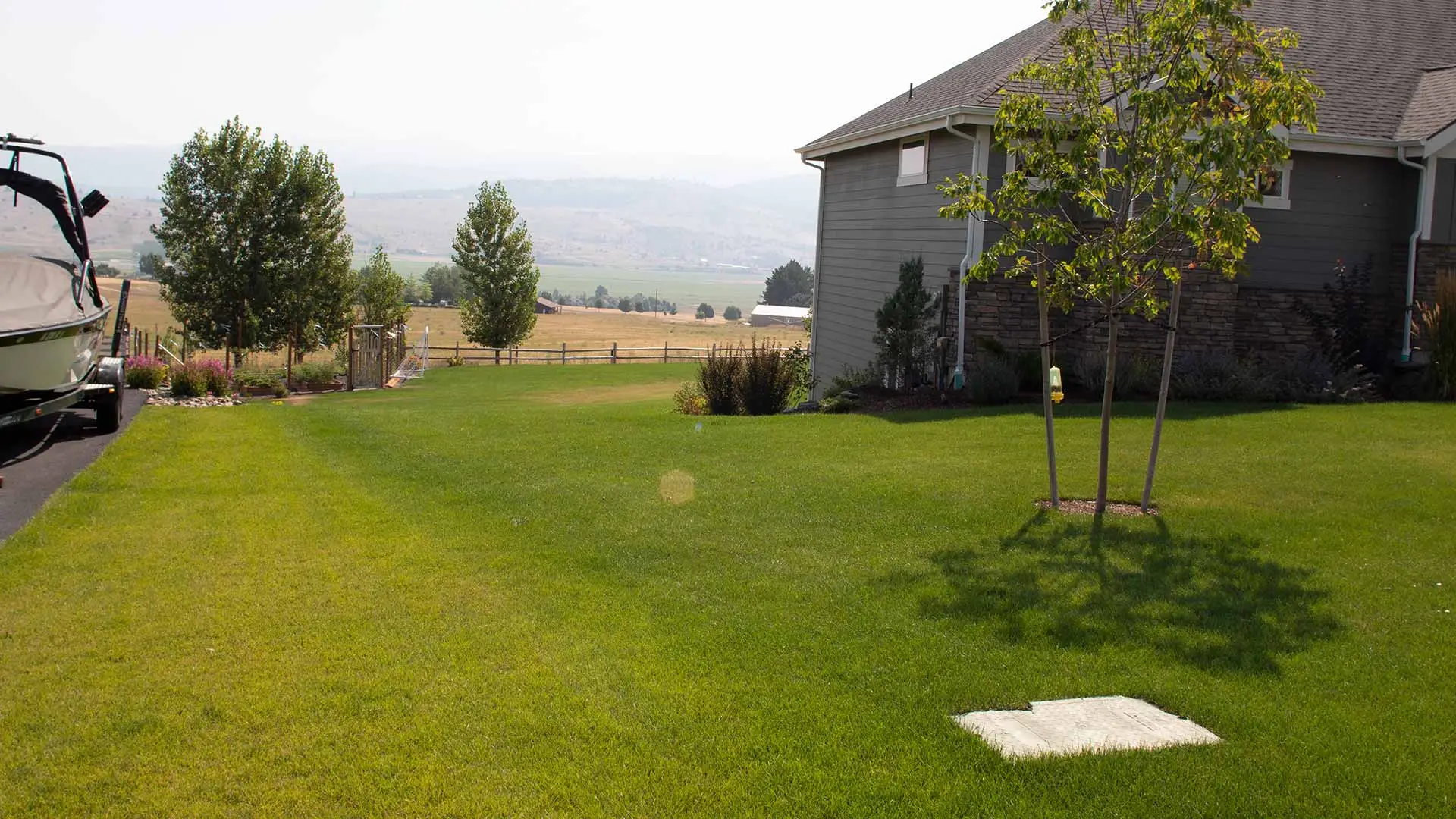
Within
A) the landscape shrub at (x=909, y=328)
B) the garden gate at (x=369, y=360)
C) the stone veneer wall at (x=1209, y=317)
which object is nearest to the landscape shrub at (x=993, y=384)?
the stone veneer wall at (x=1209, y=317)

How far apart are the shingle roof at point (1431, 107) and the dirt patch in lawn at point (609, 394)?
45.7 ft

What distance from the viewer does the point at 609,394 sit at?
88.3ft

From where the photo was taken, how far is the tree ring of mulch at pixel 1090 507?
9.05 m

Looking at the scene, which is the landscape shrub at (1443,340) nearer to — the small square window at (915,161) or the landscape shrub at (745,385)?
the small square window at (915,161)

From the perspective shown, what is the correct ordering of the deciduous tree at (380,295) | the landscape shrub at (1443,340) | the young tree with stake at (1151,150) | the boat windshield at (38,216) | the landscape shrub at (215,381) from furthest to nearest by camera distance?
the deciduous tree at (380,295) → the landscape shrub at (215,381) → the landscape shrub at (1443,340) → the boat windshield at (38,216) → the young tree with stake at (1151,150)

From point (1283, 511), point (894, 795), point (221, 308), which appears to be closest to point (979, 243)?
point (1283, 511)

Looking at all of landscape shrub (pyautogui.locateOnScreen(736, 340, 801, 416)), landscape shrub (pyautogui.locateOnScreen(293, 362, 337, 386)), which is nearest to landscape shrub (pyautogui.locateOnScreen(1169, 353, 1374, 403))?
landscape shrub (pyautogui.locateOnScreen(736, 340, 801, 416))

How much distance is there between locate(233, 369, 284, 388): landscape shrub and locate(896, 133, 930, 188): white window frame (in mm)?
14871

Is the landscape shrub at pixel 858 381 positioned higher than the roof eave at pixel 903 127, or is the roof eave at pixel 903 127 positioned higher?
the roof eave at pixel 903 127

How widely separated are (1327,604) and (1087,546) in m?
1.67

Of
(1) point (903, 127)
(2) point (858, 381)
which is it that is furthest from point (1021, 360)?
(1) point (903, 127)

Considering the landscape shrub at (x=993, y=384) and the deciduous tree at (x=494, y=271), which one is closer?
the landscape shrub at (x=993, y=384)

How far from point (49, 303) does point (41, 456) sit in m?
1.57

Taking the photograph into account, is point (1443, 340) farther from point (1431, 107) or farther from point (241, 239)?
point (241, 239)
